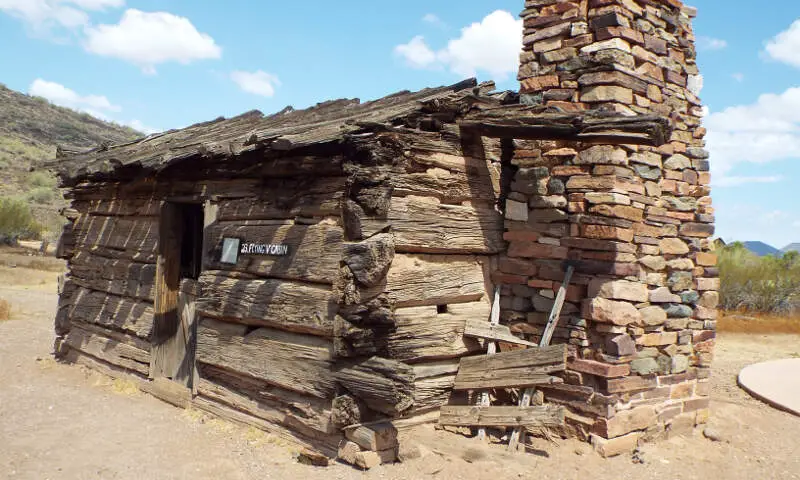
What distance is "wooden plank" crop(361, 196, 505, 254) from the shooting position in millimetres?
4863

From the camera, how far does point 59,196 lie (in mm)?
30672

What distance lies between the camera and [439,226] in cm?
515

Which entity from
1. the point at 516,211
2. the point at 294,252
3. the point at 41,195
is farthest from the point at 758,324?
the point at 41,195

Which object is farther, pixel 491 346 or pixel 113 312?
pixel 113 312

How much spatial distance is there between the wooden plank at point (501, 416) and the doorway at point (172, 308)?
10.6 feet

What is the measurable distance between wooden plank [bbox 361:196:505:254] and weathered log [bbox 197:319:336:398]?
107 centimetres

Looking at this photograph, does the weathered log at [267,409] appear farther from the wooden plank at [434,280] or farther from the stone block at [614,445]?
the stone block at [614,445]

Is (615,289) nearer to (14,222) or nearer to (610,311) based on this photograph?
(610,311)

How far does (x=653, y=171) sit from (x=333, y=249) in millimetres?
2891

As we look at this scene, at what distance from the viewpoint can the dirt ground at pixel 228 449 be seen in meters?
4.60

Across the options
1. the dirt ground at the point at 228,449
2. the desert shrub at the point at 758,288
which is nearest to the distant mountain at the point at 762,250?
the desert shrub at the point at 758,288

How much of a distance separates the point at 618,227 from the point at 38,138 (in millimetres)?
39168

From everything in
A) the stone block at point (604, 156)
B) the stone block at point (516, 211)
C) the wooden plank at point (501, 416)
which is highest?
the stone block at point (604, 156)

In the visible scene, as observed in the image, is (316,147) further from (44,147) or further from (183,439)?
(44,147)
